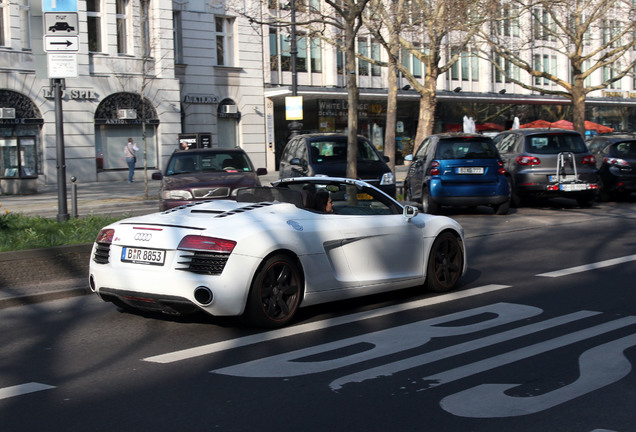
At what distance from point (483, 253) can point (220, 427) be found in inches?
327

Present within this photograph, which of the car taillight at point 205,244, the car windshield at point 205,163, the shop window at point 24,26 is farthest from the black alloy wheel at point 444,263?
the shop window at point 24,26

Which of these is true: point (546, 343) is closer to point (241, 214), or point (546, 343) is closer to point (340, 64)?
point (241, 214)

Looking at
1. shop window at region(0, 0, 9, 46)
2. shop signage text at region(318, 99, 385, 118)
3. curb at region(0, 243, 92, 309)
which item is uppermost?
shop window at region(0, 0, 9, 46)

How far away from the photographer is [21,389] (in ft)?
17.4

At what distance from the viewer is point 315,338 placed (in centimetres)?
666

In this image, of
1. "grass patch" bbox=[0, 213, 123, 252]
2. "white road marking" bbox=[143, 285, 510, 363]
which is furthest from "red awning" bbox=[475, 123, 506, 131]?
"white road marking" bbox=[143, 285, 510, 363]

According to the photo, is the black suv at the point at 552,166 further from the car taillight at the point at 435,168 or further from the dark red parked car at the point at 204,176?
the dark red parked car at the point at 204,176

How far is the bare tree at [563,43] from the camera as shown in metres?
30.6

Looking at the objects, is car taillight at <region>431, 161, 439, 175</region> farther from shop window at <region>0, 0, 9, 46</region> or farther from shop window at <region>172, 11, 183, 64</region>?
shop window at <region>172, 11, 183, 64</region>

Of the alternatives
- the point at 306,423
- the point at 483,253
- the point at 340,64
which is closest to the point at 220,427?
the point at 306,423

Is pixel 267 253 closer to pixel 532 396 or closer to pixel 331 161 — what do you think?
pixel 532 396

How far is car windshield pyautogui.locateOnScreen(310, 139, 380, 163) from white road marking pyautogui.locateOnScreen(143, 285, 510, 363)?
9.31m

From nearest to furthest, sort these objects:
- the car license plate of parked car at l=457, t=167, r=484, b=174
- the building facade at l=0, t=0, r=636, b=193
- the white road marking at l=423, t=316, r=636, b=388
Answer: the white road marking at l=423, t=316, r=636, b=388
the car license plate of parked car at l=457, t=167, r=484, b=174
the building facade at l=0, t=0, r=636, b=193

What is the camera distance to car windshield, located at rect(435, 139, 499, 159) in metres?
17.6
